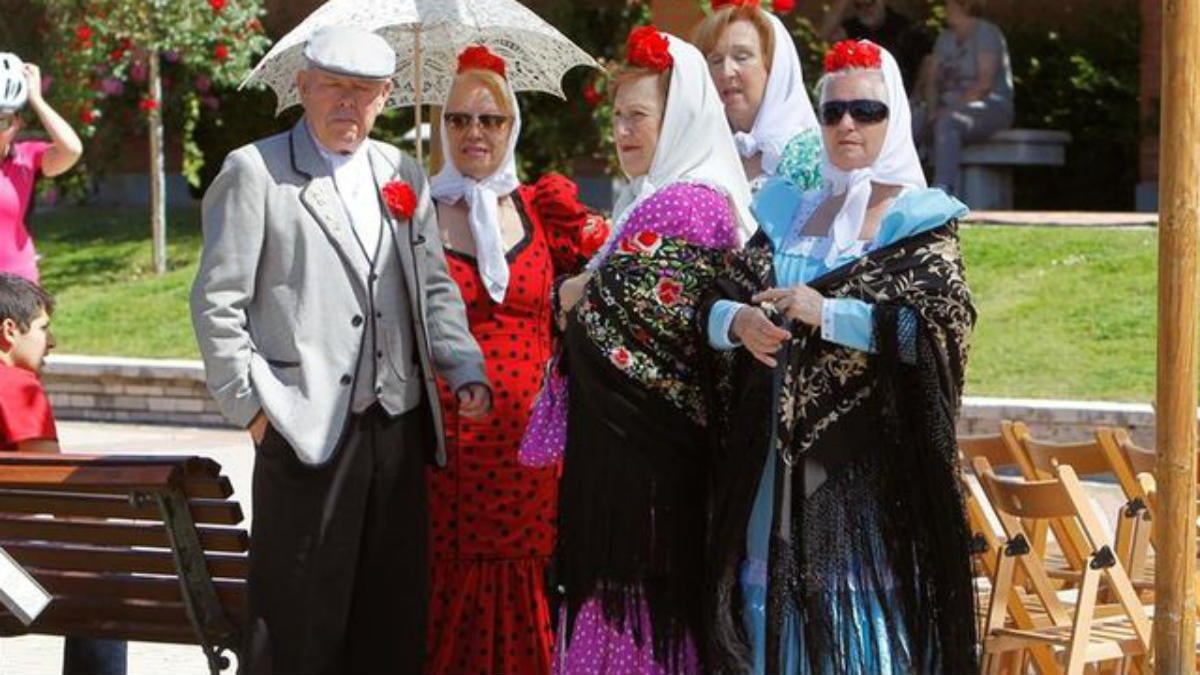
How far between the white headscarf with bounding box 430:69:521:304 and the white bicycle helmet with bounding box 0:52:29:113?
209 centimetres

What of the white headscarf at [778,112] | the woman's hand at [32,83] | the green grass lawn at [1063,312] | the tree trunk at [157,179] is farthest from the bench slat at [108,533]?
the tree trunk at [157,179]

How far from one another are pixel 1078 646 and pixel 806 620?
1.14 meters

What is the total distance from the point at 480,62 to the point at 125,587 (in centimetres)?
166

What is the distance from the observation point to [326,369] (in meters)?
5.93

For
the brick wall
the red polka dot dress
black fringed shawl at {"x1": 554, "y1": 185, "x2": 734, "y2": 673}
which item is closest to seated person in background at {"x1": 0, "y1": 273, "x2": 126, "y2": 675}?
the red polka dot dress

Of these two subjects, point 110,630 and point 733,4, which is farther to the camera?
point 733,4

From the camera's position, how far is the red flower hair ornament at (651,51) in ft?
20.0

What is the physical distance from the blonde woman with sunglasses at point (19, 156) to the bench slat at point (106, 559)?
1515 millimetres

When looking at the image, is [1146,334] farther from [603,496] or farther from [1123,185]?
[603,496]

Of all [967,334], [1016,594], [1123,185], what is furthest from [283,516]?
[1123,185]

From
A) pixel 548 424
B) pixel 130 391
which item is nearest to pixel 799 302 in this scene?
pixel 548 424

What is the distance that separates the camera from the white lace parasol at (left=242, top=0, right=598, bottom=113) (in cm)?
713

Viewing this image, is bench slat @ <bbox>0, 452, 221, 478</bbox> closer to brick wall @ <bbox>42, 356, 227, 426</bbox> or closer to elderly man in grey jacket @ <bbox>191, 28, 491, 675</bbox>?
elderly man in grey jacket @ <bbox>191, 28, 491, 675</bbox>

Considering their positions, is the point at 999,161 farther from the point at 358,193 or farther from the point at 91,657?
the point at 358,193
